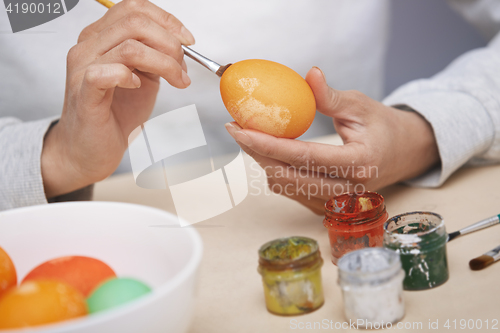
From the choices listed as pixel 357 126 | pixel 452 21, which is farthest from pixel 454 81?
pixel 452 21

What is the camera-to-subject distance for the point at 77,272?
331 mm

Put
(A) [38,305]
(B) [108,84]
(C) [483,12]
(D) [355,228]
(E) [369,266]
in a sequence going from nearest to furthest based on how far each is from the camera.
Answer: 1. (A) [38,305]
2. (E) [369,266]
3. (D) [355,228]
4. (B) [108,84]
5. (C) [483,12]

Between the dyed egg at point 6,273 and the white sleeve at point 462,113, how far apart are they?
25.2 inches

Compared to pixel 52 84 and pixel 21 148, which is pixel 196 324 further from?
pixel 52 84

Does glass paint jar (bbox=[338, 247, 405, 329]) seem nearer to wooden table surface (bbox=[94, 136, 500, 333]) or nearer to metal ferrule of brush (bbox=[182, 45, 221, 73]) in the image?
wooden table surface (bbox=[94, 136, 500, 333])

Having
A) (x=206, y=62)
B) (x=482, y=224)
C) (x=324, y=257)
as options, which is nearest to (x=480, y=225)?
(x=482, y=224)

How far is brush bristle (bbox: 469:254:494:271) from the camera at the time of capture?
1.43 ft

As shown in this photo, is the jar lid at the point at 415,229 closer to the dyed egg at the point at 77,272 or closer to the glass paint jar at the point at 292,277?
the glass paint jar at the point at 292,277

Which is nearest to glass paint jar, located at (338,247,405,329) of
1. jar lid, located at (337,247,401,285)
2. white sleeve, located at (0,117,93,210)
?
jar lid, located at (337,247,401,285)

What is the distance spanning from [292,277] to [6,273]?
0.25 m

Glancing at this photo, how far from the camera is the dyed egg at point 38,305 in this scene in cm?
26

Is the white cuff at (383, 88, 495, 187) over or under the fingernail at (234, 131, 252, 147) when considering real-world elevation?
under

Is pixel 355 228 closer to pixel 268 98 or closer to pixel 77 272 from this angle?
pixel 268 98

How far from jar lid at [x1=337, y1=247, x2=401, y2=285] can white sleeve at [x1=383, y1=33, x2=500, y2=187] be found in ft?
1.29
